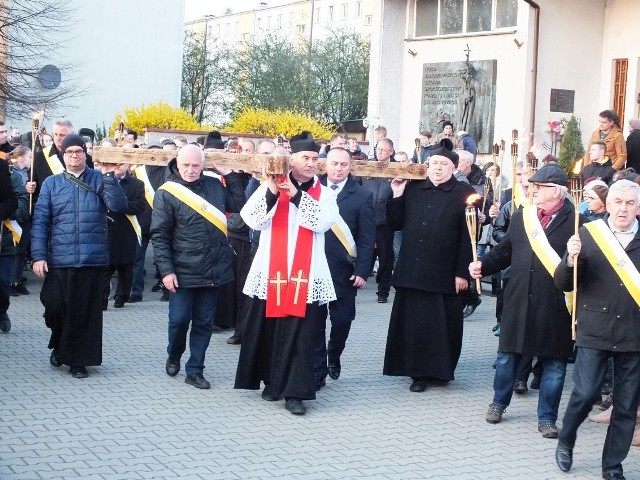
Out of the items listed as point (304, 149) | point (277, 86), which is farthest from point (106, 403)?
point (277, 86)

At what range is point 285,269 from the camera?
8844 mm

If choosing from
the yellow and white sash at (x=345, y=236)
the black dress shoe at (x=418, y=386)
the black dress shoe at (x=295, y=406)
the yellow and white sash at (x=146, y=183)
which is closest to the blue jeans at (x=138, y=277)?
the yellow and white sash at (x=146, y=183)

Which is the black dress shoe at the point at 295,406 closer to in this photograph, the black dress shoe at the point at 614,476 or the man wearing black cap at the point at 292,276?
the man wearing black cap at the point at 292,276

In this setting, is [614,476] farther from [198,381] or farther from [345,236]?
[198,381]

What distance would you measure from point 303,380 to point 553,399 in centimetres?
190

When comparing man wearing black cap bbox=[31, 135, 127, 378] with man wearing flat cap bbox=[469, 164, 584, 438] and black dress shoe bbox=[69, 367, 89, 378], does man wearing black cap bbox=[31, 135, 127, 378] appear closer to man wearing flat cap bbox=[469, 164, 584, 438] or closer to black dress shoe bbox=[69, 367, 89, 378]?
black dress shoe bbox=[69, 367, 89, 378]

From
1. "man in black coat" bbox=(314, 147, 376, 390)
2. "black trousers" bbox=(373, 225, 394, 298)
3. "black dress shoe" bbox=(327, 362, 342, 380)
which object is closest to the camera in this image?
"man in black coat" bbox=(314, 147, 376, 390)

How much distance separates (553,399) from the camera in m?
8.42

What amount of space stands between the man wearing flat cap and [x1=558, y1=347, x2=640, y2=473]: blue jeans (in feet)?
3.27

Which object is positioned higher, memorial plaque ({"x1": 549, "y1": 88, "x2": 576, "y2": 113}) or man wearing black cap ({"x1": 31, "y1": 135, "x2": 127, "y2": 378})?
memorial plaque ({"x1": 549, "y1": 88, "x2": 576, "y2": 113})

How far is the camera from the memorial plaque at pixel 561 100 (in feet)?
76.8

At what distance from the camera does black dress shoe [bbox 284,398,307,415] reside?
8.77 metres

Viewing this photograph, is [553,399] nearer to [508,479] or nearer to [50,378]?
[508,479]

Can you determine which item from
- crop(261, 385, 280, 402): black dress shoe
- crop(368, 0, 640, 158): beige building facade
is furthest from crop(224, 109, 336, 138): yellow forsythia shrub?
crop(261, 385, 280, 402): black dress shoe
